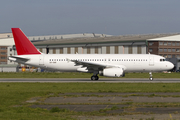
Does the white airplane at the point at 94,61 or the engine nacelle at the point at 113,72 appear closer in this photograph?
the engine nacelle at the point at 113,72

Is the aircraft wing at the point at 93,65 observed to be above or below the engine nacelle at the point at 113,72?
above

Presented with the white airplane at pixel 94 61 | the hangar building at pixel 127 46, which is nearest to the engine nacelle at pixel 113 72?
the white airplane at pixel 94 61

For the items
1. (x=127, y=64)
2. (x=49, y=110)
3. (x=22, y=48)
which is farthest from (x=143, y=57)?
(x=49, y=110)

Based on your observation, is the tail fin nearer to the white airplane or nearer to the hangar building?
the white airplane

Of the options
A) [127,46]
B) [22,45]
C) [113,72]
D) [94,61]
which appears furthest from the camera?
[127,46]

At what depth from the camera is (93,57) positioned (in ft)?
146

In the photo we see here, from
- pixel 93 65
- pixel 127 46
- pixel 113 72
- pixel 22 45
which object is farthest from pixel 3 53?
Result: pixel 113 72

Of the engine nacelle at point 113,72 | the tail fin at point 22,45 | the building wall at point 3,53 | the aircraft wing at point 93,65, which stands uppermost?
the building wall at point 3,53

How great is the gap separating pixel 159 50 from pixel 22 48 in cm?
6848

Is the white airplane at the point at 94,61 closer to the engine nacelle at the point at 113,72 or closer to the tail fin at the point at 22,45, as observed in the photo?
the tail fin at the point at 22,45

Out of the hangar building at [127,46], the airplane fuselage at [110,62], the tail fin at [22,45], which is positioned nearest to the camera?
the airplane fuselage at [110,62]

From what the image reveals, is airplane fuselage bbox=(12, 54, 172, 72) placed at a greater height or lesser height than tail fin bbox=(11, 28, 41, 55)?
lesser

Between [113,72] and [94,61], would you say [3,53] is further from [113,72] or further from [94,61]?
[113,72]

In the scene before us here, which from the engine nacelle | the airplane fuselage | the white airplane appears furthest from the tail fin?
the engine nacelle
